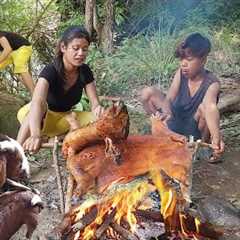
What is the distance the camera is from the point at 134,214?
131 inches

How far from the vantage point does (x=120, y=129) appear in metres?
3.44

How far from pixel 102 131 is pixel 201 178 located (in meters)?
1.81

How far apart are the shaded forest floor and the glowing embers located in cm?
42

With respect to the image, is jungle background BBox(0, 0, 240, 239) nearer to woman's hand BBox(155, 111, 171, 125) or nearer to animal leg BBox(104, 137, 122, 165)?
woman's hand BBox(155, 111, 171, 125)

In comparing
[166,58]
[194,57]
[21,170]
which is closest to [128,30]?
[166,58]

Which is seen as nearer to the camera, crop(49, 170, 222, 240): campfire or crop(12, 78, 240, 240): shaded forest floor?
crop(49, 170, 222, 240): campfire

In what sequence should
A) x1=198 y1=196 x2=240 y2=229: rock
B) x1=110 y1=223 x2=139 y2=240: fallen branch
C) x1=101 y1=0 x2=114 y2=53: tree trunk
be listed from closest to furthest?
1. x1=110 y1=223 x2=139 y2=240: fallen branch
2. x1=198 y1=196 x2=240 y2=229: rock
3. x1=101 y1=0 x2=114 y2=53: tree trunk

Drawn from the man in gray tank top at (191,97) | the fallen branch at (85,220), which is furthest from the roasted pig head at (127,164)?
the man in gray tank top at (191,97)

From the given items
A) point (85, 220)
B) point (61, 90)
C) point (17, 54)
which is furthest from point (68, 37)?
point (17, 54)

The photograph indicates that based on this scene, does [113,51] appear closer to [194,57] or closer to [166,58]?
[166,58]

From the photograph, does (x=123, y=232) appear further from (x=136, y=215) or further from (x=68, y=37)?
(x=68, y=37)

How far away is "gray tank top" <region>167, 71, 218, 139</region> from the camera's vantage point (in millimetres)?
4969

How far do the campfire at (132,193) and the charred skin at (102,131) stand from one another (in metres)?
0.01

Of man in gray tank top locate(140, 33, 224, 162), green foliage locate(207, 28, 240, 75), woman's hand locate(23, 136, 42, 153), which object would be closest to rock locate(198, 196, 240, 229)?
man in gray tank top locate(140, 33, 224, 162)
